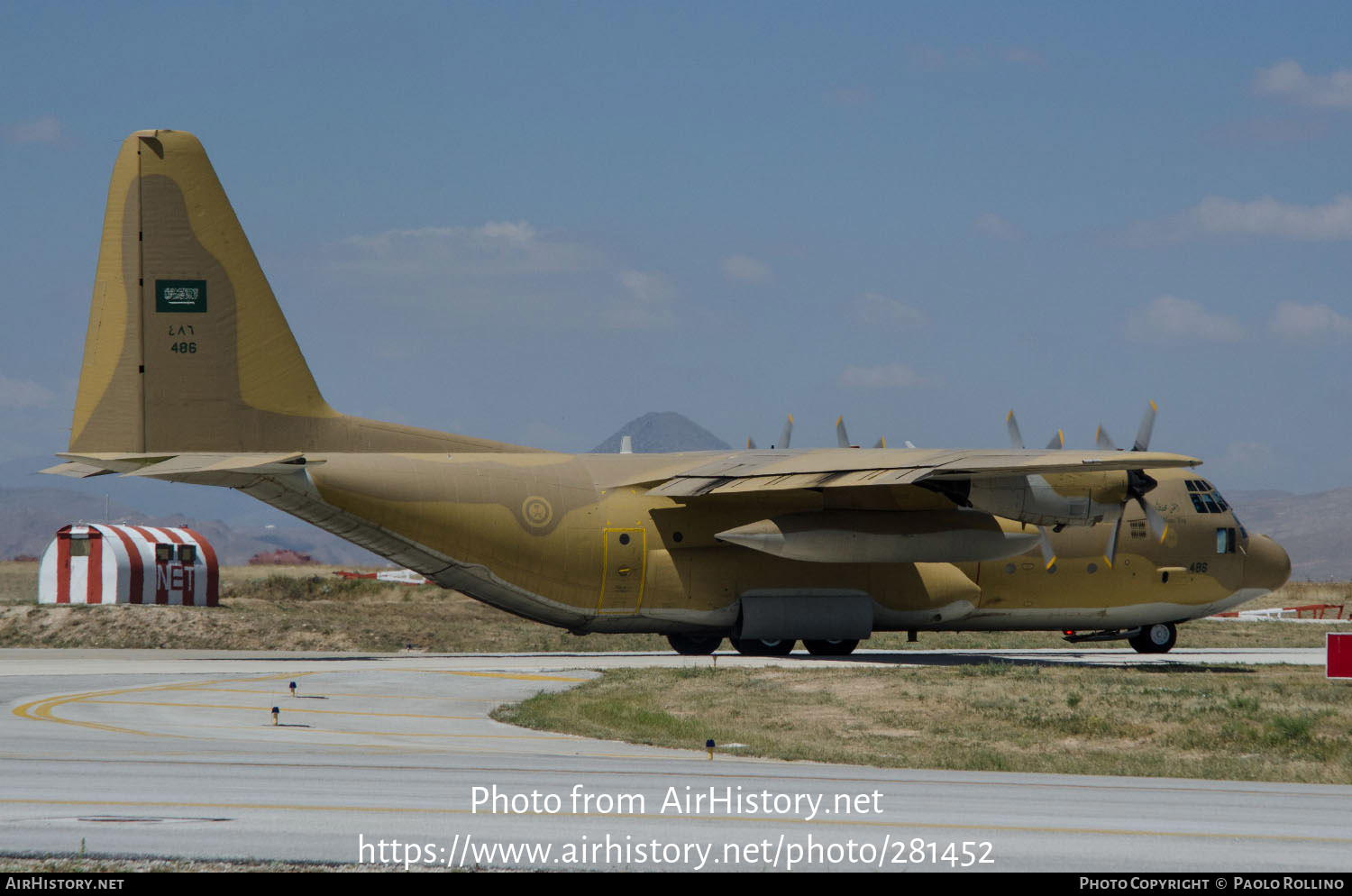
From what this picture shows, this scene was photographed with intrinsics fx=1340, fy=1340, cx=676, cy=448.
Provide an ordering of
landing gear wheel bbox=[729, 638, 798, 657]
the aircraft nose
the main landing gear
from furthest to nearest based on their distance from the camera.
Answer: the main landing gear, the aircraft nose, landing gear wheel bbox=[729, 638, 798, 657]

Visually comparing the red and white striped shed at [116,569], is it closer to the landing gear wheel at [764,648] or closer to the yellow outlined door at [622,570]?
the yellow outlined door at [622,570]

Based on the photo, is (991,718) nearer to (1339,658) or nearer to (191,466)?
(1339,658)

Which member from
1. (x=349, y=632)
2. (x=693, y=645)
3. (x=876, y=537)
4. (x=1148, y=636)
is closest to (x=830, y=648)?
(x=693, y=645)

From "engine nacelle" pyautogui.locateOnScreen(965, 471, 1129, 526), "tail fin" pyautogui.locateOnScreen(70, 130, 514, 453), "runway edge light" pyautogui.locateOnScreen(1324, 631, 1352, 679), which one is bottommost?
"runway edge light" pyautogui.locateOnScreen(1324, 631, 1352, 679)

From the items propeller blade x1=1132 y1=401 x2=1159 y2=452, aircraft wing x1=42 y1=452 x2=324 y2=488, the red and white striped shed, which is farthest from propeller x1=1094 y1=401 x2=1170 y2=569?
the red and white striped shed

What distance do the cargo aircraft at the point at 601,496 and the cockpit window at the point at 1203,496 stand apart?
357 millimetres

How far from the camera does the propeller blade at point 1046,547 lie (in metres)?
29.2

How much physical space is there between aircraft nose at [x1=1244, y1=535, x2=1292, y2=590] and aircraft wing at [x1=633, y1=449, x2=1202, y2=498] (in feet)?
28.0

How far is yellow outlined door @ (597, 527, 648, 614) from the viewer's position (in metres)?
29.5

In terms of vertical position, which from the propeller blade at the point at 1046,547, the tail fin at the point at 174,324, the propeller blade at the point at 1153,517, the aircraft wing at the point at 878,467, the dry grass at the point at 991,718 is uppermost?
the tail fin at the point at 174,324

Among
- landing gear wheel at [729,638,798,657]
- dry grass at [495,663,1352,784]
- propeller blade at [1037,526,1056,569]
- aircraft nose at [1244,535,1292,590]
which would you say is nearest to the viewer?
dry grass at [495,663,1352,784]

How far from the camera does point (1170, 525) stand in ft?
108

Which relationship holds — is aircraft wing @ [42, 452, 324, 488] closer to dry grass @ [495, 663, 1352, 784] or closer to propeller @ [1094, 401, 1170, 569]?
dry grass @ [495, 663, 1352, 784]

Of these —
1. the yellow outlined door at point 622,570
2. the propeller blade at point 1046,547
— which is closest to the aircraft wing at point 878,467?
the yellow outlined door at point 622,570
